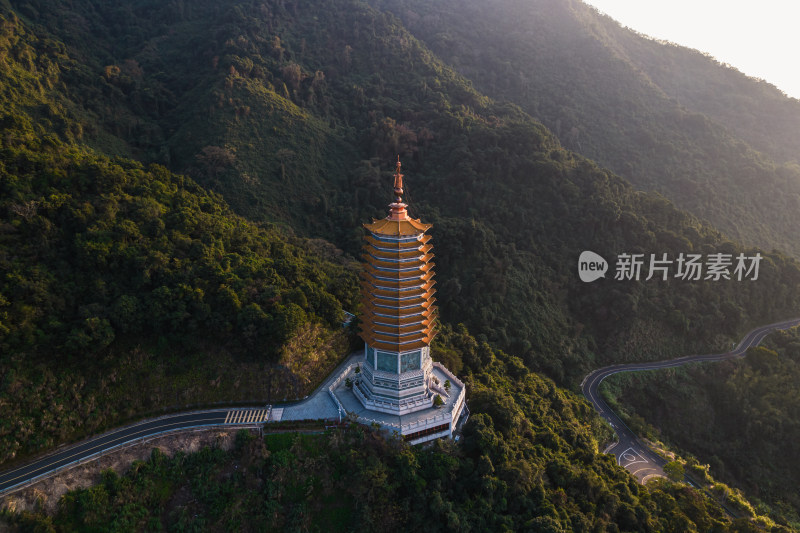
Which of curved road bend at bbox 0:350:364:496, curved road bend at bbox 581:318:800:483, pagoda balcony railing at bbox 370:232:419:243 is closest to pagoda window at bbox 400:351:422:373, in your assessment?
curved road bend at bbox 0:350:364:496

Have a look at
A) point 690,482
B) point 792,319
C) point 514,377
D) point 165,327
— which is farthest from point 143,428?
point 792,319

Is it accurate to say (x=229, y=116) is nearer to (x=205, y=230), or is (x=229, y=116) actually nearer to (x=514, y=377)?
(x=205, y=230)

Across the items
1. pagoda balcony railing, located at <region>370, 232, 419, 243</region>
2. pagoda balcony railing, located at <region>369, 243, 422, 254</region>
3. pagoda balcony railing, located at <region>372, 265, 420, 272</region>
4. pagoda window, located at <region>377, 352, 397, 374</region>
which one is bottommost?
pagoda window, located at <region>377, 352, 397, 374</region>

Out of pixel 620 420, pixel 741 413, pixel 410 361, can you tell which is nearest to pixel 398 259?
pixel 410 361

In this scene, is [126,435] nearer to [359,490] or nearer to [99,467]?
[99,467]

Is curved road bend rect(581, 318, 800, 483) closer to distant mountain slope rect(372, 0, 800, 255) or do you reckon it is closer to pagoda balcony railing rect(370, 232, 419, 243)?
distant mountain slope rect(372, 0, 800, 255)

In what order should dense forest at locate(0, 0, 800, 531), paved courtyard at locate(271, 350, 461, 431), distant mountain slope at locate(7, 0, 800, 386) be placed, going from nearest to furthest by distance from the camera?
dense forest at locate(0, 0, 800, 531), paved courtyard at locate(271, 350, 461, 431), distant mountain slope at locate(7, 0, 800, 386)

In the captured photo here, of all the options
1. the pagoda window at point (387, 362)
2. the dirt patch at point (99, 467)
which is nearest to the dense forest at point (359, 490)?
the dirt patch at point (99, 467)
